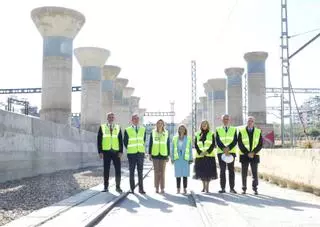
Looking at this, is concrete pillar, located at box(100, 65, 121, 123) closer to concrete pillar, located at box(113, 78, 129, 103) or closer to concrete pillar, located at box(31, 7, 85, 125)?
concrete pillar, located at box(113, 78, 129, 103)

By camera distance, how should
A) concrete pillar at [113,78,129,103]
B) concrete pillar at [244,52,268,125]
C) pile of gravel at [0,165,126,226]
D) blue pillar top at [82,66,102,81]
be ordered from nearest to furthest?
pile of gravel at [0,165,126,226] < blue pillar top at [82,66,102,81] < concrete pillar at [244,52,268,125] < concrete pillar at [113,78,129,103]

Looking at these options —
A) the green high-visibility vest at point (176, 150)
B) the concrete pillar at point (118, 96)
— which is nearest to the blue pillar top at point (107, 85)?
the concrete pillar at point (118, 96)

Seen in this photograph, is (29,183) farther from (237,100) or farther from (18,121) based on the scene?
(237,100)

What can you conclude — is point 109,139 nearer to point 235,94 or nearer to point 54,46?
point 54,46

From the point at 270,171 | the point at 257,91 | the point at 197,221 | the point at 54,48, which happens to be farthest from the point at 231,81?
the point at 197,221

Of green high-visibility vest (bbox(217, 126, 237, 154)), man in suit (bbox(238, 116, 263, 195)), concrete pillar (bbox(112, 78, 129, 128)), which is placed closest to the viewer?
man in suit (bbox(238, 116, 263, 195))

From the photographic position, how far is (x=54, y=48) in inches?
1177

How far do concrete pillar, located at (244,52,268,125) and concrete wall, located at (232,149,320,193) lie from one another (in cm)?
2665

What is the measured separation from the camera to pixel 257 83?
43531 mm

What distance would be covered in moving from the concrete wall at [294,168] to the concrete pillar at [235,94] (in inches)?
1190

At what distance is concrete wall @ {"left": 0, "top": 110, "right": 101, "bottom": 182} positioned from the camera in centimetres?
1359

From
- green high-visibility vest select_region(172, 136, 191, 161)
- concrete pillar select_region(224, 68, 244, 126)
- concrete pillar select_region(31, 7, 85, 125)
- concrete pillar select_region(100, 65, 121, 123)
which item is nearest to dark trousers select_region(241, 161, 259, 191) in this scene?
green high-visibility vest select_region(172, 136, 191, 161)

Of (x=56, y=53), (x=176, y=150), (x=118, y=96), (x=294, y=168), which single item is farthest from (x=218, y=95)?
(x=176, y=150)

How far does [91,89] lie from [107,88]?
8.84m
